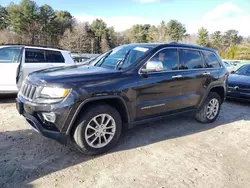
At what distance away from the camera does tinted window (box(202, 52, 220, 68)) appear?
513 cm

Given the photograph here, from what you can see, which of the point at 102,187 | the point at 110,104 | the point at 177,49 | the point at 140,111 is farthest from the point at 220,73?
the point at 102,187

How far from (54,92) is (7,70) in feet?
12.7

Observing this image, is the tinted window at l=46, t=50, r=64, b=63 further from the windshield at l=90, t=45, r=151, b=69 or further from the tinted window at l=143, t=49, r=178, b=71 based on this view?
the tinted window at l=143, t=49, r=178, b=71

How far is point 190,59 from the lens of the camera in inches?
185

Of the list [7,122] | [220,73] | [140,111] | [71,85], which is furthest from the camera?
[220,73]

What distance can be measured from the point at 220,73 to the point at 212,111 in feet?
3.01

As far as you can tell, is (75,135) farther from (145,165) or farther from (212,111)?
(212,111)

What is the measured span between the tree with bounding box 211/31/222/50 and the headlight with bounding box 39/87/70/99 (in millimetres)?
58541

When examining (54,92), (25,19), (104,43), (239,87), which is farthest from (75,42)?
(54,92)

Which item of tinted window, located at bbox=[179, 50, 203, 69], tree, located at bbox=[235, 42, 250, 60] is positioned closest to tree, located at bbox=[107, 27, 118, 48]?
tree, located at bbox=[235, 42, 250, 60]

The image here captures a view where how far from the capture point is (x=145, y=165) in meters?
3.25

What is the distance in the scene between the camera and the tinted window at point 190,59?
450cm

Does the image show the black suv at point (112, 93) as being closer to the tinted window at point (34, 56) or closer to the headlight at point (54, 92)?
the headlight at point (54, 92)

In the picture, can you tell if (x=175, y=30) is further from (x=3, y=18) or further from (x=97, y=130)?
(x=97, y=130)
